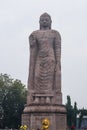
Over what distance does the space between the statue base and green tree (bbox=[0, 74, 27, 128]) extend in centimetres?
2441

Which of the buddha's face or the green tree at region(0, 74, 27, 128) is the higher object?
the buddha's face

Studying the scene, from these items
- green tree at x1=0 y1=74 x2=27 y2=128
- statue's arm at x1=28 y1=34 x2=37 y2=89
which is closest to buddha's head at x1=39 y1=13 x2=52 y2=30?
statue's arm at x1=28 y1=34 x2=37 y2=89

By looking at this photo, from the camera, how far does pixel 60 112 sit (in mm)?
24234

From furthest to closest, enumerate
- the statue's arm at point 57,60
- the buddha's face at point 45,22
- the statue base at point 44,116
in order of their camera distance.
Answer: the buddha's face at point 45,22 < the statue's arm at point 57,60 < the statue base at point 44,116

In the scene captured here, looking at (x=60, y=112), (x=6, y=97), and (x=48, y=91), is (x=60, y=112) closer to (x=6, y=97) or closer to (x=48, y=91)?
(x=48, y=91)

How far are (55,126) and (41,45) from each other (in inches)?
214

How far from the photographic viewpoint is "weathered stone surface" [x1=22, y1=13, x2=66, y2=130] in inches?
946

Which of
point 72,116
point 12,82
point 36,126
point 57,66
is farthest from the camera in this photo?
point 12,82

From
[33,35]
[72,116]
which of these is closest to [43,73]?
[33,35]

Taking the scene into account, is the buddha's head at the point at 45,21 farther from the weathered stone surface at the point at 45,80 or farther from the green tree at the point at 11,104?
the green tree at the point at 11,104

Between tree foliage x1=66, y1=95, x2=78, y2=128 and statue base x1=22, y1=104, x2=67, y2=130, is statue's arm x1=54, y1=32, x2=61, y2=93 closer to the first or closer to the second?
statue base x1=22, y1=104, x2=67, y2=130

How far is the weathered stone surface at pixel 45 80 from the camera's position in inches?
946

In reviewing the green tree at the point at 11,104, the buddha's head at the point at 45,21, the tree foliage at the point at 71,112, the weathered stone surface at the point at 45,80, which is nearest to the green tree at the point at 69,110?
the tree foliage at the point at 71,112

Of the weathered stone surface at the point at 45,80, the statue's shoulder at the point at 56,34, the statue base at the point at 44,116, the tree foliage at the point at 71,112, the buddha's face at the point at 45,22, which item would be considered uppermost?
the buddha's face at the point at 45,22
